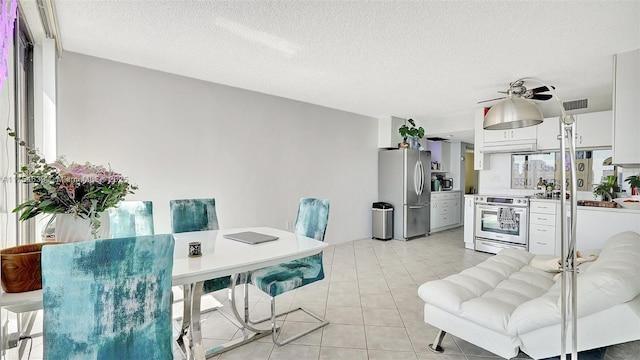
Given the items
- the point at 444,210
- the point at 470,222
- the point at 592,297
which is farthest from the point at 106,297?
the point at 444,210

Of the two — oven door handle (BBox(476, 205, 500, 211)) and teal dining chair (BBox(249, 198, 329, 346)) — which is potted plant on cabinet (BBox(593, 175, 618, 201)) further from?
teal dining chair (BBox(249, 198, 329, 346))

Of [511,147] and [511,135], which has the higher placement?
[511,135]

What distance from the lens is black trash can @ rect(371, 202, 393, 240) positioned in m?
5.74

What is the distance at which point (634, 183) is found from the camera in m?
3.78

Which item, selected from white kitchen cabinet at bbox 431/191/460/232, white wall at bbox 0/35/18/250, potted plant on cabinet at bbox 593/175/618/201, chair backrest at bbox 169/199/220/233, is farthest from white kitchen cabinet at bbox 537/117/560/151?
white wall at bbox 0/35/18/250

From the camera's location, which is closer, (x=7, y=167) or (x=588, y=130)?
(x=7, y=167)

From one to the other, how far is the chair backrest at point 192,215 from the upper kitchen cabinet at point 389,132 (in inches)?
155

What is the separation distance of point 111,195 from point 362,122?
486 centimetres

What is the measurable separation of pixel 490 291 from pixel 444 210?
4798 millimetres

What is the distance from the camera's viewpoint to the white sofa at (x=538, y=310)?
1616 mm

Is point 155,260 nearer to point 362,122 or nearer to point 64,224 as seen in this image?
point 64,224

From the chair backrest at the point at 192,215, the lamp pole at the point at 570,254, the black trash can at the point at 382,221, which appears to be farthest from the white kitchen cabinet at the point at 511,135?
the chair backrest at the point at 192,215

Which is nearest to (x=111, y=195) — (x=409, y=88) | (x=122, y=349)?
(x=122, y=349)

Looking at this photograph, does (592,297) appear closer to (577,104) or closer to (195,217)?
(195,217)
